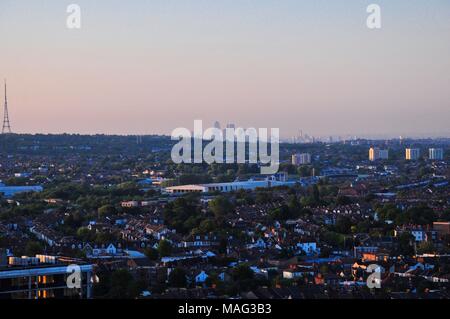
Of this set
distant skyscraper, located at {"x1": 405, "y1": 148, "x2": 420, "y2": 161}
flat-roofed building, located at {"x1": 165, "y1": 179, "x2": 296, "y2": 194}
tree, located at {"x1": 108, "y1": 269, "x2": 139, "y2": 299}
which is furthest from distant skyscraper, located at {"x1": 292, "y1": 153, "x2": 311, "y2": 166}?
tree, located at {"x1": 108, "y1": 269, "x2": 139, "y2": 299}

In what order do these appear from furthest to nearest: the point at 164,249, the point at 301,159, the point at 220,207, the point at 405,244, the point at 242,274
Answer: the point at 301,159 → the point at 220,207 → the point at 405,244 → the point at 164,249 → the point at 242,274

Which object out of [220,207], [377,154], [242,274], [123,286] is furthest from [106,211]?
[377,154]

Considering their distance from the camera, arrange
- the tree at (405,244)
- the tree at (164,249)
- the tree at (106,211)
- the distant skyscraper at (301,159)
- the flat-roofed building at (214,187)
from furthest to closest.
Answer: the distant skyscraper at (301,159), the flat-roofed building at (214,187), the tree at (106,211), the tree at (405,244), the tree at (164,249)

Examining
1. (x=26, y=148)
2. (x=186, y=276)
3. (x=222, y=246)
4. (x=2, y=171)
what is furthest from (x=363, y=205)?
(x=26, y=148)

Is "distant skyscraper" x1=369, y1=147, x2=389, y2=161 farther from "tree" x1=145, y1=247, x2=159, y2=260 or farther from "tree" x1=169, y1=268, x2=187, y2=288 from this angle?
"tree" x1=169, y1=268, x2=187, y2=288

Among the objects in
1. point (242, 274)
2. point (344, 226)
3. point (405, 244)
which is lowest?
point (344, 226)

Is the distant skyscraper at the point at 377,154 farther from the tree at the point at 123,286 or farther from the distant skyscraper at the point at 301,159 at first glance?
the tree at the point at 123,286

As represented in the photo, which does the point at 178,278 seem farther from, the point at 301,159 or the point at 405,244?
the point at 301,159

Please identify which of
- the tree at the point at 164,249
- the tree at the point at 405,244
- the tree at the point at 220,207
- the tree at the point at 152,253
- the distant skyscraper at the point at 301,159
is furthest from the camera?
the distant skyscraper at the point at 301,159

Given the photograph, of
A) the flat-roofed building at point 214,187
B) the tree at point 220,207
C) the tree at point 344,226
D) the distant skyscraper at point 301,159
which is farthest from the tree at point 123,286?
the distant skyscraper at point 301,159
